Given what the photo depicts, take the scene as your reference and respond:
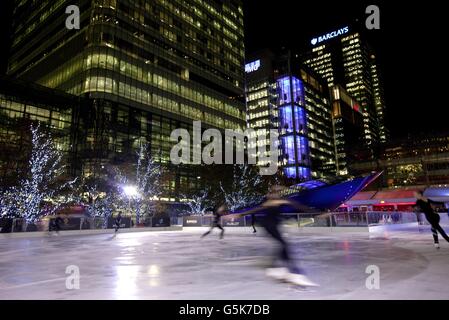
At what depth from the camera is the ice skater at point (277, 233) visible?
5664mm

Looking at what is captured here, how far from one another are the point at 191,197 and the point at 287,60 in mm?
82255

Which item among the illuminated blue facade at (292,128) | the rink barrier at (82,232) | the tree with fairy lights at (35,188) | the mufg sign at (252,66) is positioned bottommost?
the rink barrier at (82,232)

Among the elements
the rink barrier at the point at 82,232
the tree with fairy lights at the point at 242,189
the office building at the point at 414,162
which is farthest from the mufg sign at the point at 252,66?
the rink barrier at the point at 82,232

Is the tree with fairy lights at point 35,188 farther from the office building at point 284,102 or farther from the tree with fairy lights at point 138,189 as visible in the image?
the office building at point 284,102

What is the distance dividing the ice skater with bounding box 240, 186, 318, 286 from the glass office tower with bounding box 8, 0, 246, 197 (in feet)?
155

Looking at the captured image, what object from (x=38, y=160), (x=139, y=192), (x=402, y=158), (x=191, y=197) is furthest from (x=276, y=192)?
(x=402, y=158)

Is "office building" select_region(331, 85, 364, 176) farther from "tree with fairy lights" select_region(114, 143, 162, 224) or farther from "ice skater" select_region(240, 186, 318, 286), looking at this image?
"ice skater" select_region(240, 186, 318, 286)

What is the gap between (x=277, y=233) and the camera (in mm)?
5848

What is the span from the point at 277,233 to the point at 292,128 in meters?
116

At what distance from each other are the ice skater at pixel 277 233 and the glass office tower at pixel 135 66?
4726 cm

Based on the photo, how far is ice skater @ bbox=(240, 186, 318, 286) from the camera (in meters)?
5.66

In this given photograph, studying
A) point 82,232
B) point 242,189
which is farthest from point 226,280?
point 242,189

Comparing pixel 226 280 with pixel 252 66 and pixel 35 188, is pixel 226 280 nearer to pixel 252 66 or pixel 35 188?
pixel 35 188

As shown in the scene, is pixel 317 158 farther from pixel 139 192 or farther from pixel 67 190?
pixel 67 190
